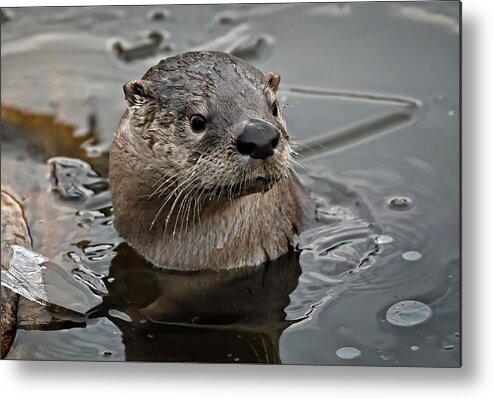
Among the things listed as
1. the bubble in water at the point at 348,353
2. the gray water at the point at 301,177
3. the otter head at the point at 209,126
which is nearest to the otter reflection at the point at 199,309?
the gray water at the point at 301,177

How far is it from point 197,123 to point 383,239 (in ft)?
2.42

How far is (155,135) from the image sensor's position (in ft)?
12.8

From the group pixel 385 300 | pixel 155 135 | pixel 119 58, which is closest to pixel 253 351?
pixel 385 300

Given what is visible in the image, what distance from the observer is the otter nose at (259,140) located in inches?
139

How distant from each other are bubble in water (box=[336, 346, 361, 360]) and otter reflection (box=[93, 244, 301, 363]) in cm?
18

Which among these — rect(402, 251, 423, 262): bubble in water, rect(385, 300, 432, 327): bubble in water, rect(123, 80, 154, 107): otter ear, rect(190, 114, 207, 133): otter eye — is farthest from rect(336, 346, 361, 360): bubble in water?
rect(123, 80, 154, 107): otter ear

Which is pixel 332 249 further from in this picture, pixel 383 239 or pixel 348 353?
pixel 348 353

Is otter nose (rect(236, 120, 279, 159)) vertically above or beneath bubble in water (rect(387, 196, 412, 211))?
beneath

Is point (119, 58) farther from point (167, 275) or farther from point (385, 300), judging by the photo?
point (385, 300)

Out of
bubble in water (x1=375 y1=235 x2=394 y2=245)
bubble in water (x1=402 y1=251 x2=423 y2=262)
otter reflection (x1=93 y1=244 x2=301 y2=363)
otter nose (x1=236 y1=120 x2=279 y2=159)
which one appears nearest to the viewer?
otter nose (x1=236 y1=120 x2=279 y2=159)

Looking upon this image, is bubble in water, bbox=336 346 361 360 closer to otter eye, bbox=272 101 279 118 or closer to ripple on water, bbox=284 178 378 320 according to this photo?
ripple on water, bbox=284 178 378 320

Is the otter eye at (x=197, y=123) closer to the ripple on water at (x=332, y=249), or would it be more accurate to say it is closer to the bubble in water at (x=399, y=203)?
the ripple on water at (x=332, y=249)

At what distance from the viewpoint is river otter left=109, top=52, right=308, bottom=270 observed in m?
3.64

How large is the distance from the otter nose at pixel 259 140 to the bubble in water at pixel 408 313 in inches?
24.8
